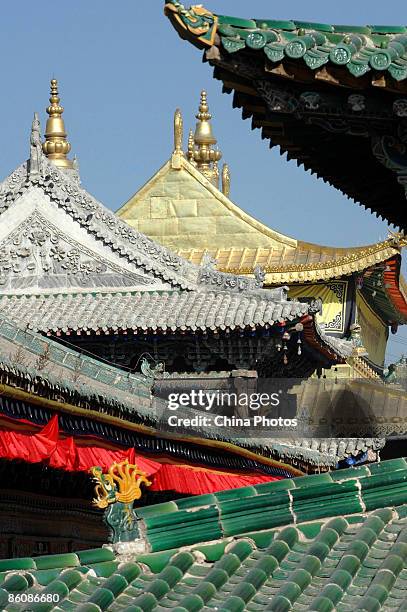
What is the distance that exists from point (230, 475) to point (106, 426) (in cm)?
506

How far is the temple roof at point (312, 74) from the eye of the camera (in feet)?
30.7

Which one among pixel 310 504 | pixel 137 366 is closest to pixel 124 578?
pixel 310 504

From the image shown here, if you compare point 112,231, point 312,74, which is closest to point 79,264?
point 112,231

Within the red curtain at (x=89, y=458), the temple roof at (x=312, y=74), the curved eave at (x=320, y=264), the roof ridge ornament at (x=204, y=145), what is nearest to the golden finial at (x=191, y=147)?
the roof ridge ornament at (x=204, y=145)

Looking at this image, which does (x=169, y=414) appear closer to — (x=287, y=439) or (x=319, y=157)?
(x=319, y=157)

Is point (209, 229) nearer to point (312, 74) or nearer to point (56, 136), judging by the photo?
point (56, 136)

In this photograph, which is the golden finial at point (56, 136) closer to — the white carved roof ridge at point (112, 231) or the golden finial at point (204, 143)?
the white carved roof ridge at point (112, 231)

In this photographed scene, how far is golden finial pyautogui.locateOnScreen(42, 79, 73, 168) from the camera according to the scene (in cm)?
3291

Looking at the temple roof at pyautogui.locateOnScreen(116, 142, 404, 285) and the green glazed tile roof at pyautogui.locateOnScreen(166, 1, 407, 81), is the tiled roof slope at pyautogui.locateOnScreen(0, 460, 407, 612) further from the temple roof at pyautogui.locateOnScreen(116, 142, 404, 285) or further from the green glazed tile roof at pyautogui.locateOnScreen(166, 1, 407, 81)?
the temple roof at pyautogui.locateOnScreen(116, 142, 404, 285)

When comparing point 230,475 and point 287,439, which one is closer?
point 230,475

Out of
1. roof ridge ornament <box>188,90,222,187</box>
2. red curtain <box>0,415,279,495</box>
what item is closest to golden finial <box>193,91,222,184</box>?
roof ridge ornament <box>188,90,222,187</box>

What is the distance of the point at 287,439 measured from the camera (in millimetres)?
28734

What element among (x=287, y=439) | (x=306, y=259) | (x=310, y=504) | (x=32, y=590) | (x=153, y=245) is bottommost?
(x=32, y=590)

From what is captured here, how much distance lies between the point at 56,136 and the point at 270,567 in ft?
84.3
